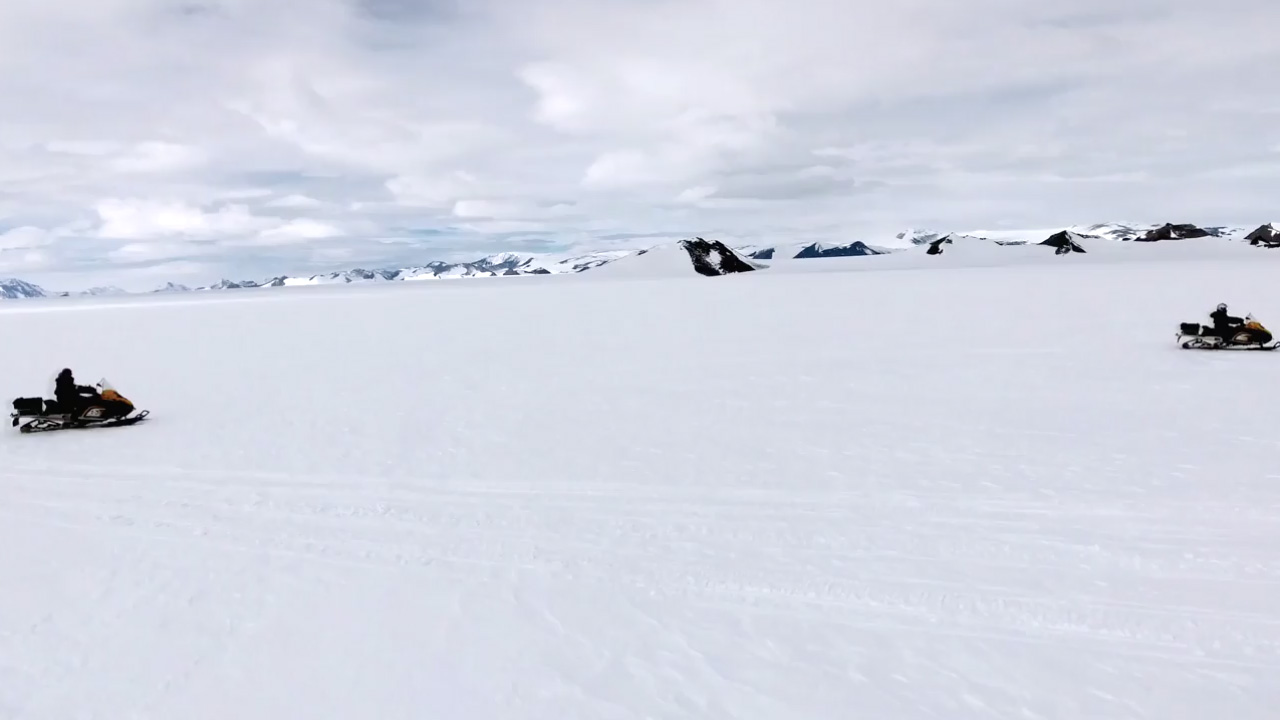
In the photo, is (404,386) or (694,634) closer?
(694,634)

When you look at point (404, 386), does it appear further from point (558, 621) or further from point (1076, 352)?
point (1076, 352)

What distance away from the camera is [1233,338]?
849 inches

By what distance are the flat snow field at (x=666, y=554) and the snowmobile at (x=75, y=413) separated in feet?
1.37

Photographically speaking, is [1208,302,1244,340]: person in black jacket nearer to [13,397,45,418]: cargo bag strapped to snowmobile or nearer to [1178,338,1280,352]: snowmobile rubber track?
[1178,338,1280,352]: snowmobile rubber track

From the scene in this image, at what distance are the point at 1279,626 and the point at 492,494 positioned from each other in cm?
899

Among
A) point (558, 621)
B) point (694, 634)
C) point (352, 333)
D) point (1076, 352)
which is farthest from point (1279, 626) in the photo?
point (352, 333)

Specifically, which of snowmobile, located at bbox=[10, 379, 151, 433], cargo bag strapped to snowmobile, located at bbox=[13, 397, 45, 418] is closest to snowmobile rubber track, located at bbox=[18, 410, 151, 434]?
snowmobile, located at bbox=[10, 379, 151, 433]

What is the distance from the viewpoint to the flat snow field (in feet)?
20.0

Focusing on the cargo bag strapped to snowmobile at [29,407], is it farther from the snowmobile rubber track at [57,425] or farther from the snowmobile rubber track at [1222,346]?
the snowmobile rubber track at [1222,346]

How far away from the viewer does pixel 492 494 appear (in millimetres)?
11047

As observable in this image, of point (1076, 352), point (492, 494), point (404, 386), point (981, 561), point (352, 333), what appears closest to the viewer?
point (981, 561)

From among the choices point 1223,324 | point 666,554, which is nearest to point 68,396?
point 666,554

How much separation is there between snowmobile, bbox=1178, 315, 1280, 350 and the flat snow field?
14.5 ft

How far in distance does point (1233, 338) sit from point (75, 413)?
29807 millimetres
